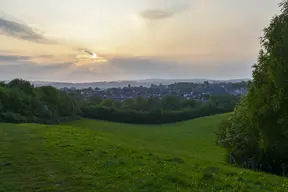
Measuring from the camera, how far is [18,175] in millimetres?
14469

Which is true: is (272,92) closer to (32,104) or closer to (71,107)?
(32,104)

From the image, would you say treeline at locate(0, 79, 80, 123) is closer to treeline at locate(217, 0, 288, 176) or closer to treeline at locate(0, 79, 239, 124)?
treeline at locate(0, 79, 239, 124)


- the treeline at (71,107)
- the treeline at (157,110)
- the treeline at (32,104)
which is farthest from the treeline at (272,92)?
the treeline at (157,110)

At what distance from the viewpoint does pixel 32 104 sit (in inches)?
3474

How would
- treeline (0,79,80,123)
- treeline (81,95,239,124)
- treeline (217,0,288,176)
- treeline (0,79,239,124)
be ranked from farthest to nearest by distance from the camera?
treeline (81,95,239,124)
treeline (0,79,239,124)
treeline (0,79,80,123)
treeline (217,0,288,176)

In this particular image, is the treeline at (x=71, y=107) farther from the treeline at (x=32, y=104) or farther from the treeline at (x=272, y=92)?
the treeline at (x=272, y=92)

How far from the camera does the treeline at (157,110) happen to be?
364ft

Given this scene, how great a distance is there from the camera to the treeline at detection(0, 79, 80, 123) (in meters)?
82.5

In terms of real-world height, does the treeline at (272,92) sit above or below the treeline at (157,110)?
above

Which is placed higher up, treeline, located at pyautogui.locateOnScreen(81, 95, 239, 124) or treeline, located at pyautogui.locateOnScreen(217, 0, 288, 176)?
treeline, located at pyautogui.locateOnScreen(217, 0, 288, 176)

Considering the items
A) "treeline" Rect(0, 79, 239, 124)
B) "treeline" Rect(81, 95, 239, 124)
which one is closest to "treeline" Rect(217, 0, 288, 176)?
"treeline" Rect(0, 79, 239, 124)

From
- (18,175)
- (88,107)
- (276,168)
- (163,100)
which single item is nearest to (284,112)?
(276,168)

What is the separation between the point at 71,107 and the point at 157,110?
28.3 meters

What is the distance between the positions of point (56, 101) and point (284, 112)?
83.2 m
